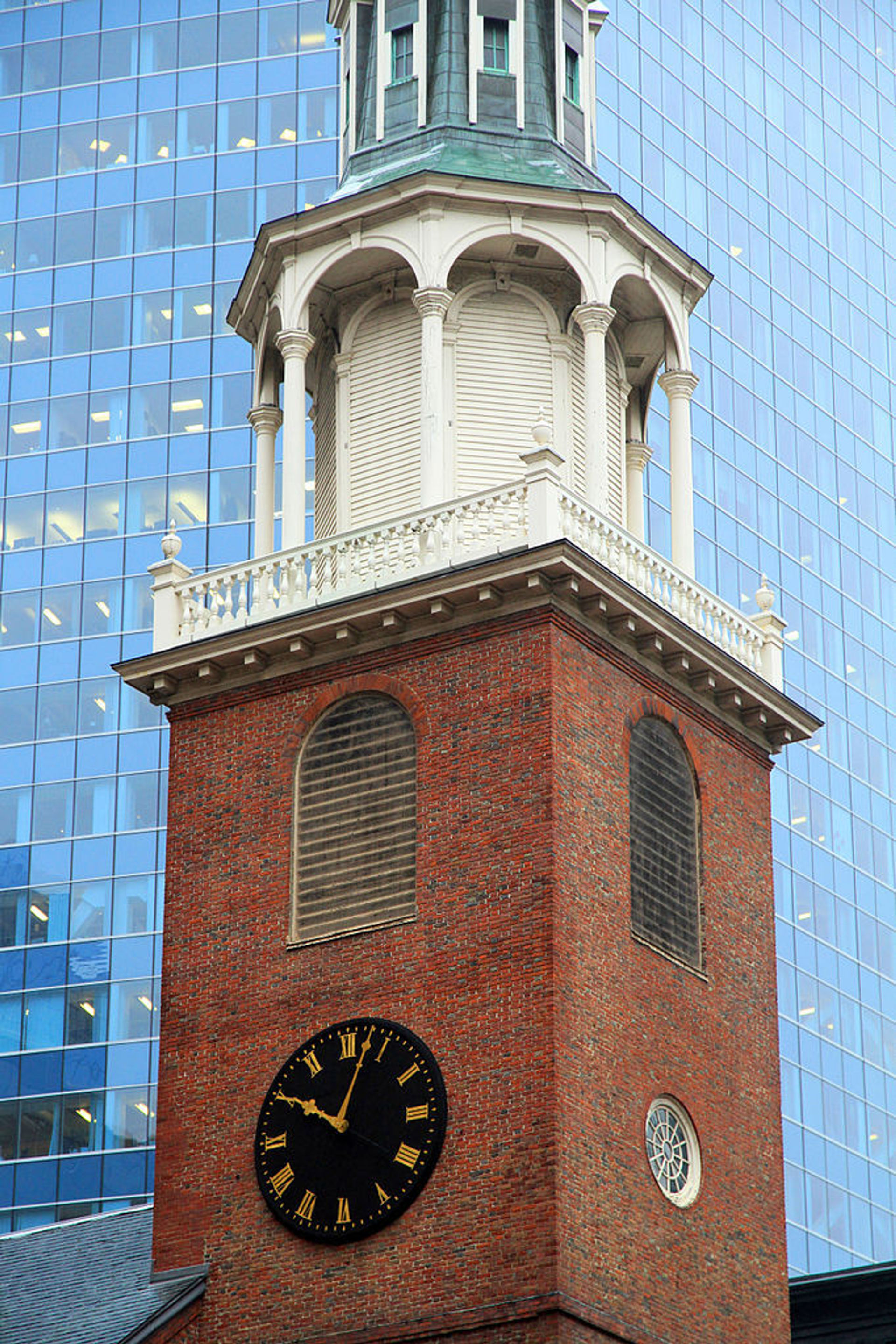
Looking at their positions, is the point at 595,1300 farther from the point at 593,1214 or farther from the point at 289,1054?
the point at 289,1054

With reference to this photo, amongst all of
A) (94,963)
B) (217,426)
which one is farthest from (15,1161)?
(217,426)

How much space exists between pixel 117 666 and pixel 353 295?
274 inches

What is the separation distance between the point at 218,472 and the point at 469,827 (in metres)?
55.1

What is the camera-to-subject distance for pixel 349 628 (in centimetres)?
3700

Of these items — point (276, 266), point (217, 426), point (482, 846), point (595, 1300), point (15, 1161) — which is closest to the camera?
point (595, 1300)

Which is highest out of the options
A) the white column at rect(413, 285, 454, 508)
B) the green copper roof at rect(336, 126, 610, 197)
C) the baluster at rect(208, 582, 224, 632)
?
the green copper roof at rect(336, 126, 610, 197)

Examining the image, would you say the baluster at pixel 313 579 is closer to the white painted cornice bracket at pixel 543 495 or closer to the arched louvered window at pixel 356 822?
the arched louvered window at pixel 356 822

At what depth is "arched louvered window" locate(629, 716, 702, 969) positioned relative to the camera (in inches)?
1430

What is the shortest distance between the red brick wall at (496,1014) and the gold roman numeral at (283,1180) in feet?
1.21

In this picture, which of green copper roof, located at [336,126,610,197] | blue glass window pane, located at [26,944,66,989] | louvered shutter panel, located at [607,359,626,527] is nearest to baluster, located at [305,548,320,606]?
louvered shutter panel, located at [607,359,626,527]

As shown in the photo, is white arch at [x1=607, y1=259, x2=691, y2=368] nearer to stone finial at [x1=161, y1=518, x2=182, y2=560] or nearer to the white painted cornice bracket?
the white painted cornice bracket

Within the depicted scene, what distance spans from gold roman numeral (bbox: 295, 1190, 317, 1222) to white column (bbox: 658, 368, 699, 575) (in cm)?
1170

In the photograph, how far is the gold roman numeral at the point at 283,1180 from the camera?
3481 cm

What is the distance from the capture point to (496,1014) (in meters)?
34.0
